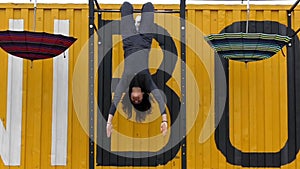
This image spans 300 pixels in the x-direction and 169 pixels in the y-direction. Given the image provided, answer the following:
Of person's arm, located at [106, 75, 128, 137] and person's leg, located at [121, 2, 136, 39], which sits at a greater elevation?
person's leg, located at [121, 2, 136, 39]

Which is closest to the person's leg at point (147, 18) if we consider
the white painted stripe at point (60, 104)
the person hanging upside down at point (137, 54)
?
the person hanging upside down at point (137, 54)

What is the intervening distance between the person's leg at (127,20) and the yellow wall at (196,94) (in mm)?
403

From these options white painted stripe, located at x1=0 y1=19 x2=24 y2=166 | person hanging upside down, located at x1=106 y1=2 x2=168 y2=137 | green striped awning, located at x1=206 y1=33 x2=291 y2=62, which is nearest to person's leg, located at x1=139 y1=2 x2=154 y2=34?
person hanging upside down, located at x1=106 y1=2 x2=168 y2=137

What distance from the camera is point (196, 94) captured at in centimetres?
497

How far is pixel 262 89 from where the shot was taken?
4984mm

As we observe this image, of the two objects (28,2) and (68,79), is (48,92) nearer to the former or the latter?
(68,79)

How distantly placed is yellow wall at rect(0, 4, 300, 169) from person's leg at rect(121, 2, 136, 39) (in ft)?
1.32

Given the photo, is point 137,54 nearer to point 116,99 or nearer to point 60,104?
point 116,99

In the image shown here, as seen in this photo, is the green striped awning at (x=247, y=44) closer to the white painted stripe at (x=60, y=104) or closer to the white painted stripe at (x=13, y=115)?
the white painted stripe at (x=60, y=104)

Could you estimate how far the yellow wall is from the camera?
4.90 meters

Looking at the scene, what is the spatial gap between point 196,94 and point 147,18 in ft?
2.86

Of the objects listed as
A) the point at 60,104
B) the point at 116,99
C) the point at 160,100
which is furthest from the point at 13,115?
the point at 160,100

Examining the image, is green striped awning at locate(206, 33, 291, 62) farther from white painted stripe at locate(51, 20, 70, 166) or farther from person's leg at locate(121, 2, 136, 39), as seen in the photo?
white painted stripe at locate(51, 20, 70, 166)

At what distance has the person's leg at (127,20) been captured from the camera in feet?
15.2
